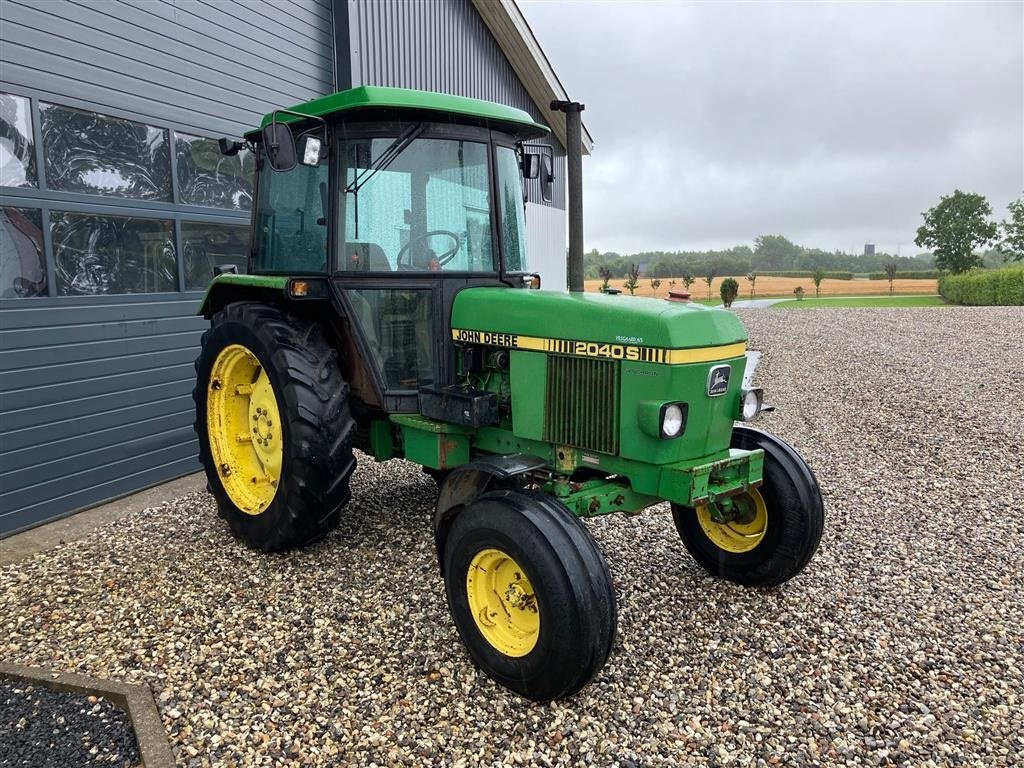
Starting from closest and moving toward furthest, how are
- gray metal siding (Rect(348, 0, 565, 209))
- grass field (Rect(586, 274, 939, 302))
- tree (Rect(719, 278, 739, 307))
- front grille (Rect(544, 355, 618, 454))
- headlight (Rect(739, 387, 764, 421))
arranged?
front grille (Rect(544, 355, 618, 454)) < headlight (Rect(739, 387, 764, 421)) < gray metal siding (Rect(348, 0, 565, 209)) < tree (Rect(719, 278, 739, 307)) < grass field (Rect(586, 274, 939, 302))

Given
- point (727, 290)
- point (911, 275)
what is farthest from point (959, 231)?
point (727, 290)

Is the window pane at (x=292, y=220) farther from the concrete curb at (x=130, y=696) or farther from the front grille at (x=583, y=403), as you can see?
the concrete curb at (x=130, y=696)

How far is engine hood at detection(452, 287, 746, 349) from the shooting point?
303cm

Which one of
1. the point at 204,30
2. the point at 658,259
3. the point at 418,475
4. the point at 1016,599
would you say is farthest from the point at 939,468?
the point at 658,259

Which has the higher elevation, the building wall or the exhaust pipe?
the building wall

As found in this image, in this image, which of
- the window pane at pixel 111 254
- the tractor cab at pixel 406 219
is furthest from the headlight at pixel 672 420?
the window pane at pixel 111 254

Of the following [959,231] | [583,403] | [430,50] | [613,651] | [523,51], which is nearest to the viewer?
[613,651]

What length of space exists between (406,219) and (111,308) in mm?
2760

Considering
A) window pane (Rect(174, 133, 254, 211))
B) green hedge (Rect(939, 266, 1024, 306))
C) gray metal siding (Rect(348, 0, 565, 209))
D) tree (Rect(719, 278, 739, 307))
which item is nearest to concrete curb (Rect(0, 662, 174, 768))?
window pane (Rect(174, 133, 254, 211))

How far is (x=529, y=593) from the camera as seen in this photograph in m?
2.80

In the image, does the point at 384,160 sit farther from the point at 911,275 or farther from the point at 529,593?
the point at 911,275

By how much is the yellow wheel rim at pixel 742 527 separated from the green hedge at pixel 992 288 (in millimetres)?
25206

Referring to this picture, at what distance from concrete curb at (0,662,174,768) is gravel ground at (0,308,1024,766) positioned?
0.05 m

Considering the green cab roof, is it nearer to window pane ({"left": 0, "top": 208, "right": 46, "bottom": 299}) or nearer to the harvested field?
window pane ({"left": 0, "top": 208, "right": 46, "bottom": 299})
